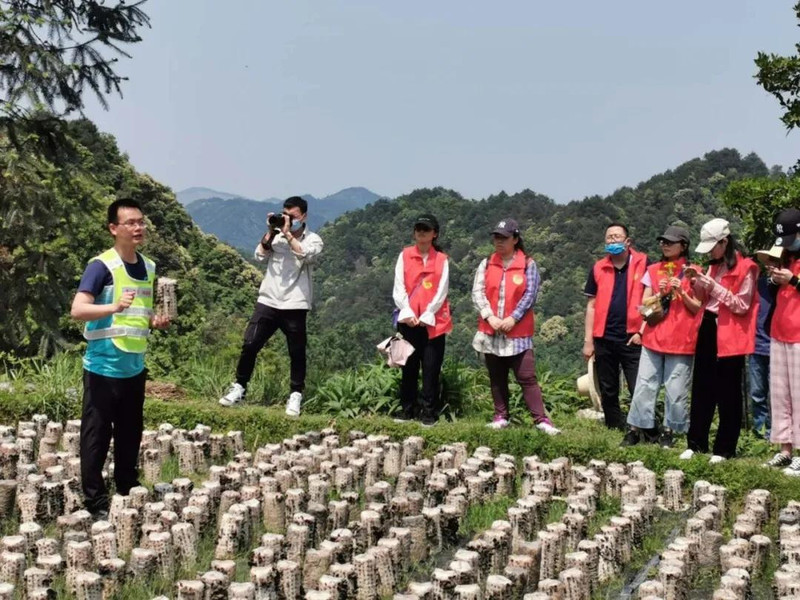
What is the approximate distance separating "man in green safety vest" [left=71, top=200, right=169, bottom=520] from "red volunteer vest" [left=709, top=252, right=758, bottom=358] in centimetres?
363

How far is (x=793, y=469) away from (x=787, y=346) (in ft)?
2.52

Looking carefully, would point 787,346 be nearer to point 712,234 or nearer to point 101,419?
point 712,234

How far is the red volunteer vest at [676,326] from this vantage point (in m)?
6.18

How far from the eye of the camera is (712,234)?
5805 mm

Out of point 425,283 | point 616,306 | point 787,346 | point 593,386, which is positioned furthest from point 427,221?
point 787,346

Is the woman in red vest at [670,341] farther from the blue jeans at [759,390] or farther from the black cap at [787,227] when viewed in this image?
the blue jeans at [759,390]

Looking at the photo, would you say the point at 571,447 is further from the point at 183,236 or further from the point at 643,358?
the point at 183,236

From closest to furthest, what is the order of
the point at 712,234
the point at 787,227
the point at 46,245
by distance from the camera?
the point at 787,227 → the point at 712,234 → the point at 46,245

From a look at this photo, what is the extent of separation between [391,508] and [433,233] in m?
2.76

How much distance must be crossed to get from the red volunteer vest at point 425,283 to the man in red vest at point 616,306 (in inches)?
44.8

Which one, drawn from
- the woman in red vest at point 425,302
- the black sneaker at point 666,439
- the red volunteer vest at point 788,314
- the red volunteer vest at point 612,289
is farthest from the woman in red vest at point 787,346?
the woman in red vest at point 425,302

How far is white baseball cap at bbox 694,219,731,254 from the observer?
5805 millimetres

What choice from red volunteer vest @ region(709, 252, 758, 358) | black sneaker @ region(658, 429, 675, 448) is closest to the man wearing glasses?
black sneaker @ region(658, 429, 675, 448)

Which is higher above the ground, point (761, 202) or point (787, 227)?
point (761, 202)
